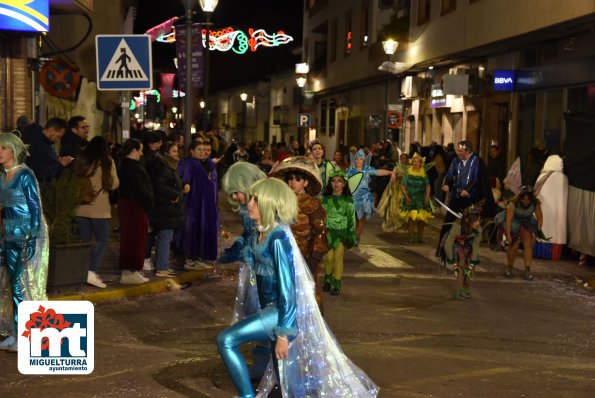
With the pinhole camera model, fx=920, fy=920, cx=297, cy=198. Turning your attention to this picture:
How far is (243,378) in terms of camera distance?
18.3ft

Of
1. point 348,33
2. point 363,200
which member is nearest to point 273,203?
point 363,200

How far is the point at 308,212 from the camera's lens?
7594mm

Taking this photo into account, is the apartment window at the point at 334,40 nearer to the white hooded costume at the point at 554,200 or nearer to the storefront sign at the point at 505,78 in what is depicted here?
the storefront sign at the point at 505,78

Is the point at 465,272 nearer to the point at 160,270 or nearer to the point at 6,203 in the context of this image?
the point at 160,270

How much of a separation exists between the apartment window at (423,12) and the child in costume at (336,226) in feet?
59.2

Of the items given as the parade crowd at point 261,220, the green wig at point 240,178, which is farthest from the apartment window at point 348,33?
the green wig at point 240,178

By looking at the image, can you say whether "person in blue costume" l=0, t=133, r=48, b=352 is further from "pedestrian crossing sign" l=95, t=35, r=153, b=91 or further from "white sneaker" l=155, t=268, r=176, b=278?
"pedestrian crossing sign" l=95, t=35, r=153, b=91

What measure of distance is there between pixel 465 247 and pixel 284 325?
582 centimetres

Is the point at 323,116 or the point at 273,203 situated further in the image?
the point at 323,116

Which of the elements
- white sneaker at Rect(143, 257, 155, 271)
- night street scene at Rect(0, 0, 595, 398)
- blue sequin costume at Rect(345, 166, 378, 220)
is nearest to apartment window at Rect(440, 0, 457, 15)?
night street scene at Rect(0, 0, 595, 398)

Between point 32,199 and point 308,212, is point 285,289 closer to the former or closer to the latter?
point 308,212

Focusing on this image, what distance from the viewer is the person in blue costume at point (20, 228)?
288 inches

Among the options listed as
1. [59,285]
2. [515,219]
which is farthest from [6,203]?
[515,219]

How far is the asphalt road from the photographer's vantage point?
6754mm
